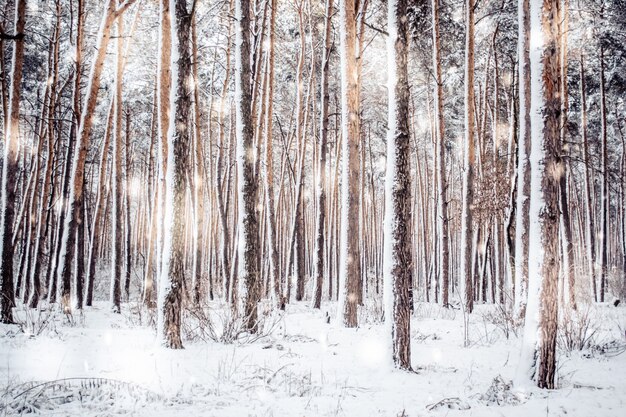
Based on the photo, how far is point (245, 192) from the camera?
7.32 m

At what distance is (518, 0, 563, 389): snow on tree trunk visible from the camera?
4262 mm

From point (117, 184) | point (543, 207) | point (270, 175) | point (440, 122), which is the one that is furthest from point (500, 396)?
point (117, 184)

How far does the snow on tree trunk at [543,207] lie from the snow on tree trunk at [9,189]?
9650mm

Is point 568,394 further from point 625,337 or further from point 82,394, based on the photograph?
point 82,394

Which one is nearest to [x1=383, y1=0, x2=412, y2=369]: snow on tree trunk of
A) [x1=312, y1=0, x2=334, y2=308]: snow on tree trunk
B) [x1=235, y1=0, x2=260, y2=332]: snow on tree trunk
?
[x1=235, y1=0, x2=260, y2=332]: snow on tree trunk

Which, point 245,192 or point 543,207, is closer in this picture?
point 543,207

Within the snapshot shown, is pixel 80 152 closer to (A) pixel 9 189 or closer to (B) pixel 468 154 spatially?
(A) pixel 9 189

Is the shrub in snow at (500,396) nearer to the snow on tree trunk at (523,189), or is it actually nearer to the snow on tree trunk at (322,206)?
the snow on tree trunk at (523,189)

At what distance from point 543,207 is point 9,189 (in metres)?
10.3

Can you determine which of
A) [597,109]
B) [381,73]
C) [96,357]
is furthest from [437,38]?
[597,109]

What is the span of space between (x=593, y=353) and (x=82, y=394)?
22.1ft

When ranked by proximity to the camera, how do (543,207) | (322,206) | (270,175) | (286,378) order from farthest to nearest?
(270,175), (322,206), (286,378), (543,207)

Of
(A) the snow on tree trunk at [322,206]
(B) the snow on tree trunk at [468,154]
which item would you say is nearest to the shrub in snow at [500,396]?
(B) the snow on tree trunk at [468,154]

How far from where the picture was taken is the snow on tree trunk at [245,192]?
7133mm
